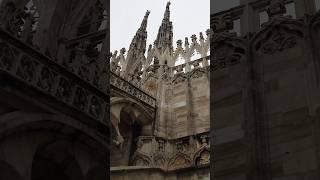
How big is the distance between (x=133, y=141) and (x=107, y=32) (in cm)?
1062

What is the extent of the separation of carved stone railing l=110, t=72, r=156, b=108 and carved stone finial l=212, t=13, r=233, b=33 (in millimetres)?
11119

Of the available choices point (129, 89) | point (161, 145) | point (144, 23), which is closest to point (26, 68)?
point (129, 89)

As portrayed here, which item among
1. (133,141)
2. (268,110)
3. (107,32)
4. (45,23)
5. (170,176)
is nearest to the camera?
(268,110)

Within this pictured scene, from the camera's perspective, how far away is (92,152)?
6438 mm

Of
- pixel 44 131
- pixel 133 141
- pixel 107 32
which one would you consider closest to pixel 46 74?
pixel 44 131

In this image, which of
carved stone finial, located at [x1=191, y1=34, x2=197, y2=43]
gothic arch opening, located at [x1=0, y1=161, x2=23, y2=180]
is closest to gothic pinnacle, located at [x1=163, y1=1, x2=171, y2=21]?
carved stone finial, located at [x1=191, y1=34, x2=197, y2=43]

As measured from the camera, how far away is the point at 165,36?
72.6ft

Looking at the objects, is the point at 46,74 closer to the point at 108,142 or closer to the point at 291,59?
the point at 108,142

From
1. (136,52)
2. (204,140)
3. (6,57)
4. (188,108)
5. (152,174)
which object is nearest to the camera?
(6,57)

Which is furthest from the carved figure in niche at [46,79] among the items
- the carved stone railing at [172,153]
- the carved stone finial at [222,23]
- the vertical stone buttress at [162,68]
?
the vertical stone buttress at [162,68]

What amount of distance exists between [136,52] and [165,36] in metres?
1.44

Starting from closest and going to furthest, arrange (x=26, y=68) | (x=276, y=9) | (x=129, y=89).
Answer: (x=26, y=68), (x=276, y=9), (x=129, y=89)

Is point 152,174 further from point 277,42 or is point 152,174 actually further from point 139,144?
point 277,42

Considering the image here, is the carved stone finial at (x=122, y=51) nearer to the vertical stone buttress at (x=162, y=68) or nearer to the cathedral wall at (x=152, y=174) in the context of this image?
the vertical stone buttress at (x=162, y=68)
